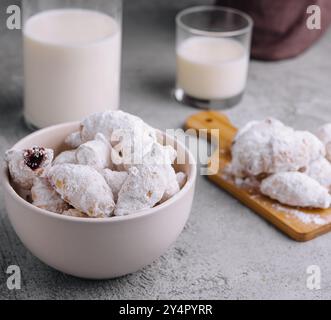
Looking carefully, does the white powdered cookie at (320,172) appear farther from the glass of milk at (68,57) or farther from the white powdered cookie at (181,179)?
the glass of milk at (68,57)

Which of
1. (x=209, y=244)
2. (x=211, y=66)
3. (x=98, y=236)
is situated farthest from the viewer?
(x=211, y=66)

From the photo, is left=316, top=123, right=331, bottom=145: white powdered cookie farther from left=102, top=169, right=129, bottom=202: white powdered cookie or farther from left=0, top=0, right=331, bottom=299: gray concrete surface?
left=102, top=169, right=129, bottom=202: white powdered cookie

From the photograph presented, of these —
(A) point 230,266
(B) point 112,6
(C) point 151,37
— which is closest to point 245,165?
(A) point 230,266

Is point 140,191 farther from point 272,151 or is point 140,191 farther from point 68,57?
point 68,57

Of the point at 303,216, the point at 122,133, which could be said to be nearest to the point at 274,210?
the point at 303,216

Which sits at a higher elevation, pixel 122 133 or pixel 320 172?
pixel 122 133

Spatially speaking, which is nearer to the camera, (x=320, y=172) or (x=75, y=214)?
(x=75, y=214)
